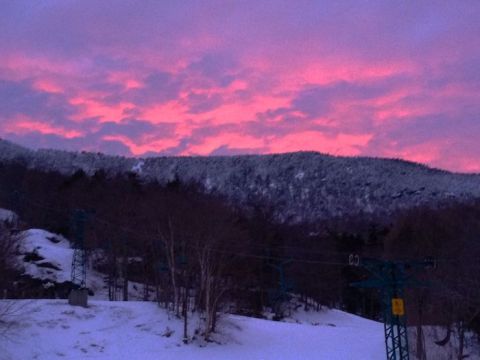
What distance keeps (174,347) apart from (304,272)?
38.3m

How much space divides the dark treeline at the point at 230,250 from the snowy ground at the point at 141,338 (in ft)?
5.78

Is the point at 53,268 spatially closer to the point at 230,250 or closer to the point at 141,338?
the point at 230,250

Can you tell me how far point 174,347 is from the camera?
118ft

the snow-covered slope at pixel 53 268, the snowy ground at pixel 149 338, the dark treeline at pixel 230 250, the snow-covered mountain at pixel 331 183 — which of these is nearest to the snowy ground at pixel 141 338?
the snowy ground at pixel 149 338

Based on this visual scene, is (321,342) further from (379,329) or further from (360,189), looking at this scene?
(360,189)

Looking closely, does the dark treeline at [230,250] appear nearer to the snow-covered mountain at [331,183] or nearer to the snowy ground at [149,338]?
the snowy ground at [149,338]

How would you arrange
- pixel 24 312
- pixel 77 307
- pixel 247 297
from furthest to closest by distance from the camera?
pixel 247 297 < pixel 77 307 < pixel 24 312

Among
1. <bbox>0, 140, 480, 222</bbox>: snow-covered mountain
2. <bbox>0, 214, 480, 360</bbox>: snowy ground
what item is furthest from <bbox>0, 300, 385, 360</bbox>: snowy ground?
<bbox>0, 140, 480, 222</bbox>: snow-covered mountain

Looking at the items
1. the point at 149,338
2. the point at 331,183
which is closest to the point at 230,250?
the point at 149,338

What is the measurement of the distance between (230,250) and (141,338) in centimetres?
1188

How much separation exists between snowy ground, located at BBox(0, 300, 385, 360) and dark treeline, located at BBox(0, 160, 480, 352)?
176cm

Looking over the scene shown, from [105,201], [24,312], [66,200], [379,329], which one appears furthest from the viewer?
[66,200]

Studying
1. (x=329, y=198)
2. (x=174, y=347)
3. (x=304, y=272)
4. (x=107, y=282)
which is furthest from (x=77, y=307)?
(x=329, y=198)

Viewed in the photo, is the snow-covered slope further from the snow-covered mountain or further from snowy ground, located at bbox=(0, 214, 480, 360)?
the snow-covered mountain
